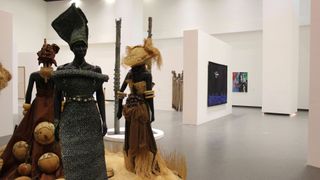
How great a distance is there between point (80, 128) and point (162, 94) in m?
11.1

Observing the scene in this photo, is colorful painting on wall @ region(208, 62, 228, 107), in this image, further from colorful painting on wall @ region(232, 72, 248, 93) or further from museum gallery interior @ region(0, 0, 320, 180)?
colorful painting on wall @ region(232, 72, 248, 93)

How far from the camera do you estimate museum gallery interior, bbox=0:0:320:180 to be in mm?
2217

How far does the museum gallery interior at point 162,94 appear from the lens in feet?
7.27

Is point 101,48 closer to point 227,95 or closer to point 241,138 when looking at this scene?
point 227,95

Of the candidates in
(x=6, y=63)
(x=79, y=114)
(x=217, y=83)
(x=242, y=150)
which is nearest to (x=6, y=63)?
(x=6, y=63)

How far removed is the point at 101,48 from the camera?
16297 millimetres

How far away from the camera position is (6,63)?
18.5ft

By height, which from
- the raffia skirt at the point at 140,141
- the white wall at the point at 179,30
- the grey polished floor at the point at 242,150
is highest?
the white wall at the point at 179,30

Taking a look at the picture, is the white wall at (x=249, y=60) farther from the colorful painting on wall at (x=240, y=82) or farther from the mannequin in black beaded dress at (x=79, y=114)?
the mannequin in black beaded dress at (x=79, y=114)

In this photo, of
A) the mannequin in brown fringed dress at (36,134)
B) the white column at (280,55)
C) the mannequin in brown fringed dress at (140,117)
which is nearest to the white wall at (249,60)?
the white column at (280,55)

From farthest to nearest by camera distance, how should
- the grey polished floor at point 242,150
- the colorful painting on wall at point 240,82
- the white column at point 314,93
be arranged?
the colorful painting on wall at point 240,82 → the white column at point 314,93 → the grey polished floor at point 242,150

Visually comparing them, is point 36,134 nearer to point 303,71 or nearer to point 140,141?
point 140,141

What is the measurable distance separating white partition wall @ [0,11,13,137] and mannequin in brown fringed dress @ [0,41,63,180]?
2.89m

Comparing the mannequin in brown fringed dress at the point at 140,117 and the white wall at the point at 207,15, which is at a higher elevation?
the white wall at the point at 207,15
